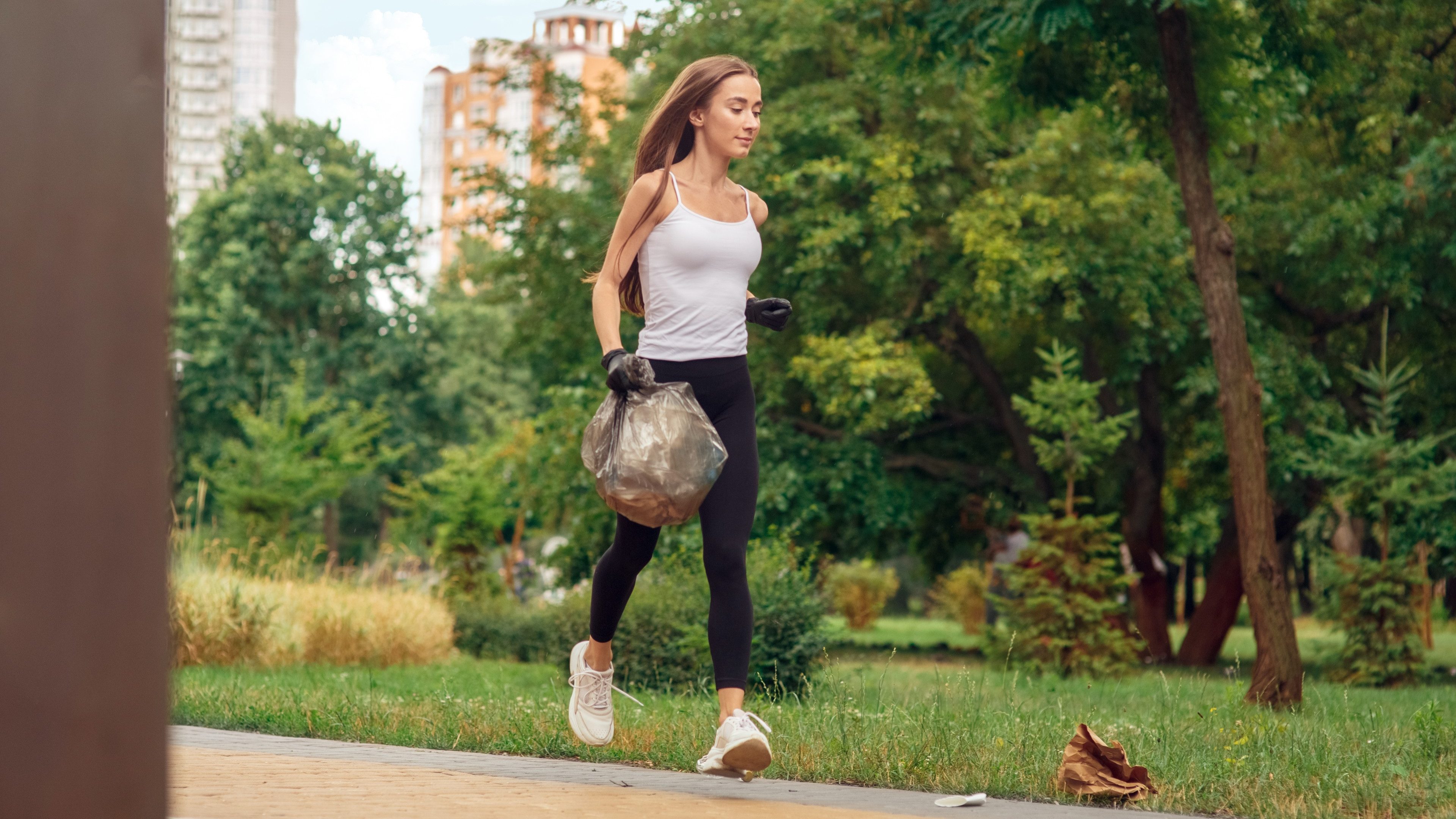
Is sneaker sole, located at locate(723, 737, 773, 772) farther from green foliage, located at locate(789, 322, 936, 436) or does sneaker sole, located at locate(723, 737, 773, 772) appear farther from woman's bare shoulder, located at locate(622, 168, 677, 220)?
green foliage, located at locate(789, 322, 936, 436)

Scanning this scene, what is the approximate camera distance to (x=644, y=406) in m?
4.27

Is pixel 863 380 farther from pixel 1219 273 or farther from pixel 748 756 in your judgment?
pixel 748 756

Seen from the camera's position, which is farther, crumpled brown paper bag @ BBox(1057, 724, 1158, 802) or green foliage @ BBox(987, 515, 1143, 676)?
green foliage @ BBox(987, 515, 1143, 676)

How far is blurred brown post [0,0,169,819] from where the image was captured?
6.09 feet

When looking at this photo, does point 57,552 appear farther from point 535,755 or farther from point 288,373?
point 288,373

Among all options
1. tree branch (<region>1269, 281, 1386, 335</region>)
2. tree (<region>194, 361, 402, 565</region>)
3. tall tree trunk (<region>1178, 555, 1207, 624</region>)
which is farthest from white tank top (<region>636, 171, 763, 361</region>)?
tall tree trunk (<region>1178, 555, 1207, 624</region>)

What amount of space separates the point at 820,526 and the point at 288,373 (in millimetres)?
26054

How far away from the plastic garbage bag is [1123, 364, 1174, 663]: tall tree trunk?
1429 centimetres

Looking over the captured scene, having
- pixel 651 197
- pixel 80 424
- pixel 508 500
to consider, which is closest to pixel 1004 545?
pixel 508 500

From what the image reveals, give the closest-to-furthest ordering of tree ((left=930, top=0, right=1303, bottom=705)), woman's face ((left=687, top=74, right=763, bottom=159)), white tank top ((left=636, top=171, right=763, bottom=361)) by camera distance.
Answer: white tank top ((left=636, top=171, right=763, bottom=361)) < woman's face ((left=687, top=74, right=763, bottom=159)) < tree ((left=930, top=0, right=1303, bottom=705))

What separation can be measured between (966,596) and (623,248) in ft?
85.0

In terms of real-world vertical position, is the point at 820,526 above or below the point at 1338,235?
below

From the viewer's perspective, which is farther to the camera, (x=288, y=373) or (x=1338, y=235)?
(x=288, y=373)

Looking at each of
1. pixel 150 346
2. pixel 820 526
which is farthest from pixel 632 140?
pixel 150 346
